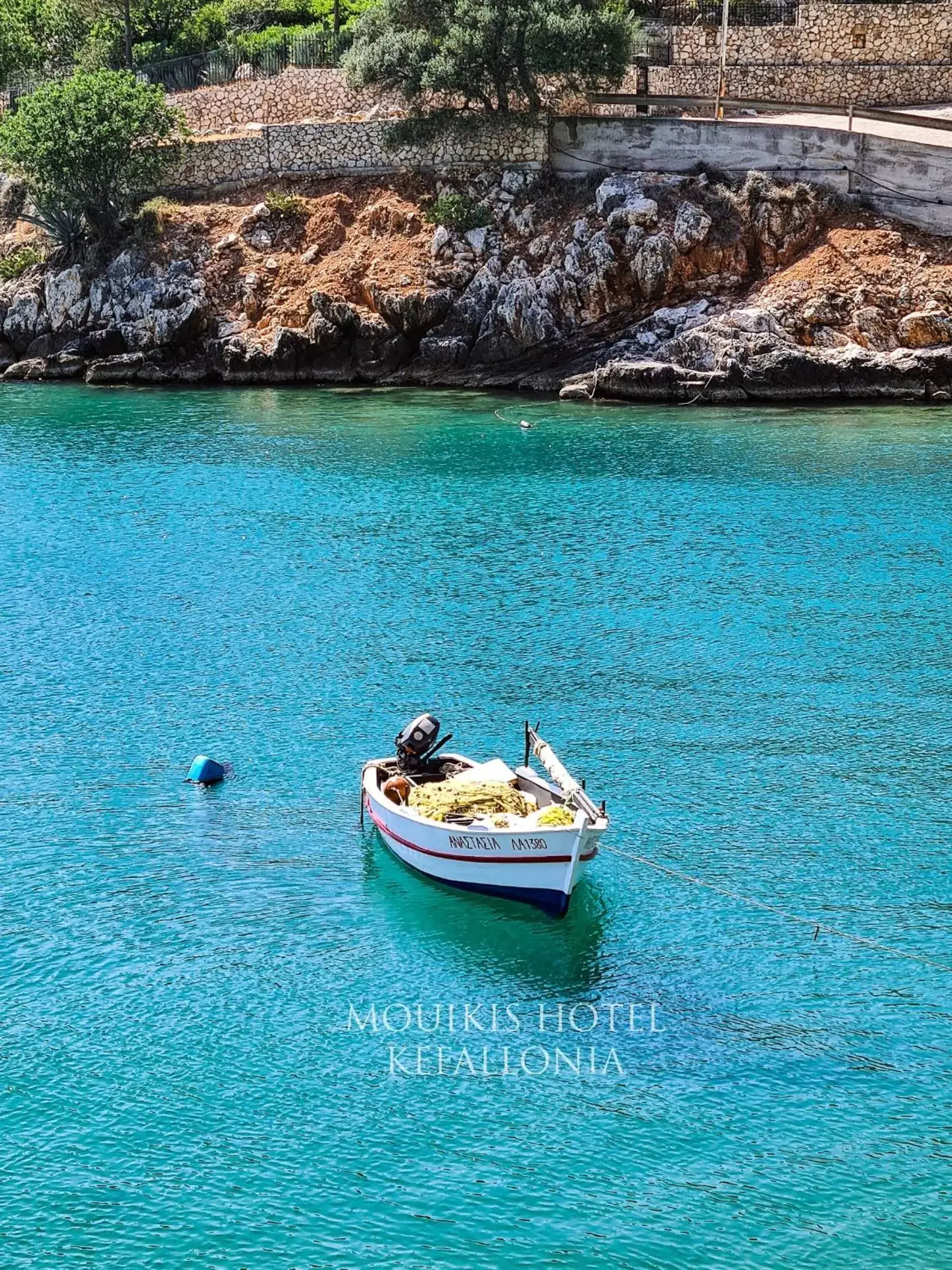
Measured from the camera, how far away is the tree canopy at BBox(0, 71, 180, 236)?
6519 cm

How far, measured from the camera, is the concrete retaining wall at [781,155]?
57.9 meters

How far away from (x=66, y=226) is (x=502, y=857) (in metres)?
54.8

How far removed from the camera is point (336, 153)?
67500mm

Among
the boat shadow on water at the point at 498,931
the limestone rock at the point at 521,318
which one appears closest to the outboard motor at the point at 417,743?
the boat shadow on water at the point at 498,931

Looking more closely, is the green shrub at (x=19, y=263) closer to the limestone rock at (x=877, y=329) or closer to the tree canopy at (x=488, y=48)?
the tree canopy at (x=488, y=48)

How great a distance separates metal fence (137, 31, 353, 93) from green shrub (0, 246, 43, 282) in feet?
37.4

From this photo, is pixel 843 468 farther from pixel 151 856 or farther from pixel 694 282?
pixel 151 856

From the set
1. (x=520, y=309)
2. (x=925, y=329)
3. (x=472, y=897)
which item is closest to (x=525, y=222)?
(x=520, y=309)

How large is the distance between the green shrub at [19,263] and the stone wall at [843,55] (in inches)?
1259

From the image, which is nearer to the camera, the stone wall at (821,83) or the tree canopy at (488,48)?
the tree canopy at (488,48)

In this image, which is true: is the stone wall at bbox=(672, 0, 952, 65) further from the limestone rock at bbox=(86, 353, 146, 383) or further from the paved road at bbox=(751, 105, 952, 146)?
the limestone rock at bbox=(86, 353, 146, 383)

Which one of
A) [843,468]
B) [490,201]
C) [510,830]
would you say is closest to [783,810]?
[510,830]

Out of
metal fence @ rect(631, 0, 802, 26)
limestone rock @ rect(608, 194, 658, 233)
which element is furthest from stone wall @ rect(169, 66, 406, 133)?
limestone rock @ rect(608, 194, 658, 233)

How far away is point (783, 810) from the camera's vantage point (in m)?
26.0
